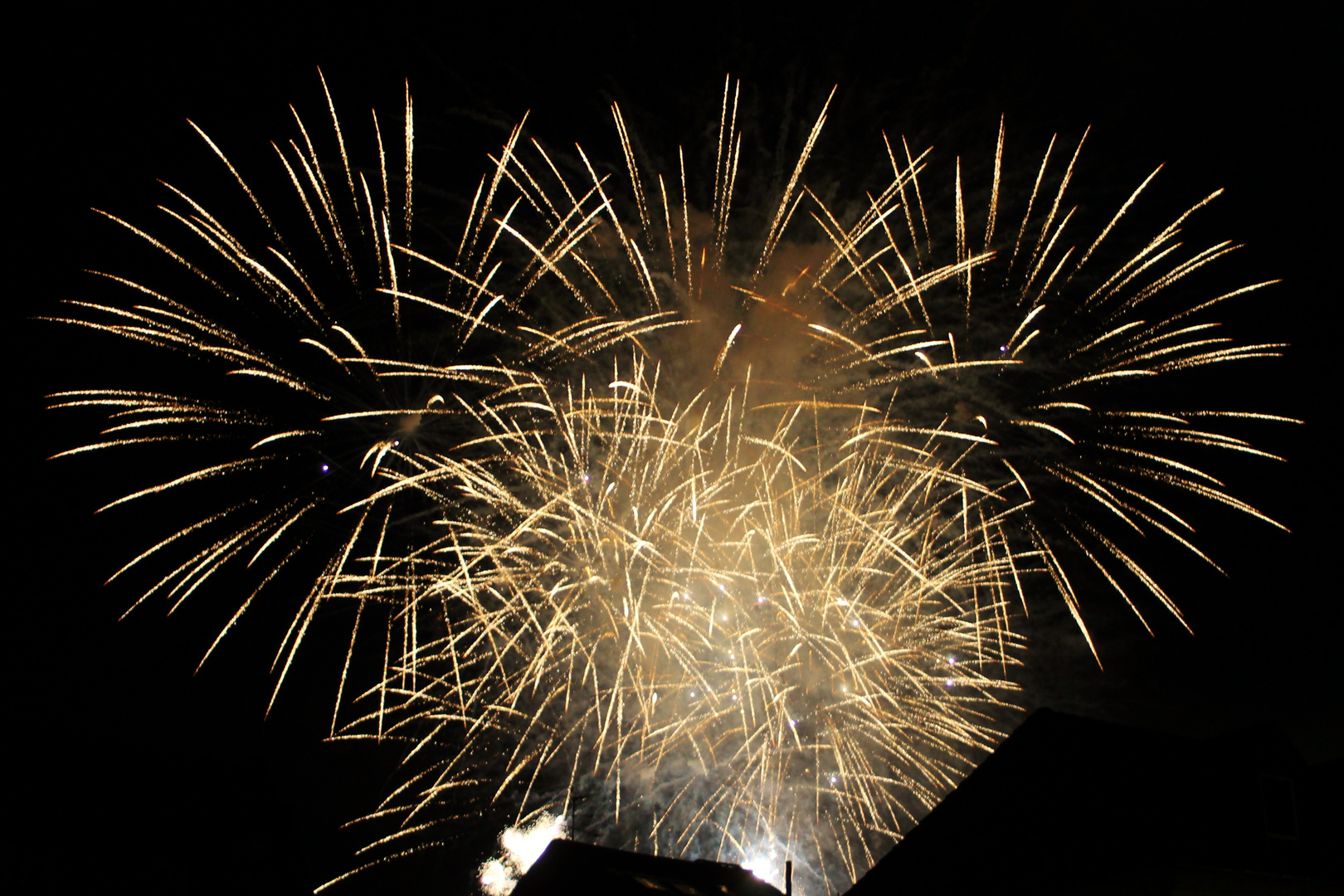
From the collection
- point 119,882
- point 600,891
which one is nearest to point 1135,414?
point 600,891

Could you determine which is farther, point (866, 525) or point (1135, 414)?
point (866, 525)

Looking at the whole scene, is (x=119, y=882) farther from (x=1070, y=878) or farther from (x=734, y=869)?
(x=1070, y=878)

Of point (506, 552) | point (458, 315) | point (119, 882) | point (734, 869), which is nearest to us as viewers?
point (119, 882)

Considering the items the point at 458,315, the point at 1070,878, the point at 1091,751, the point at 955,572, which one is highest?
the point at 458,315

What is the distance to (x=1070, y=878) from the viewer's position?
15.7 metres

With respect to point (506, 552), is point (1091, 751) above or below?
below

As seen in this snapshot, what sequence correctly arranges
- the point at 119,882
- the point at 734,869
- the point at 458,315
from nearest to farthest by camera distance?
1. the point at 119,882
2. the point at 458,315
3. the point at 734,869

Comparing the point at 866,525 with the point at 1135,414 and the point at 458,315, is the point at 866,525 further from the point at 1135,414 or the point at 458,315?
the point at 458,315

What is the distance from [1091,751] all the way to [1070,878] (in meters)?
2.19

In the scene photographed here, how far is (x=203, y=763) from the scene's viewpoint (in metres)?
16.9

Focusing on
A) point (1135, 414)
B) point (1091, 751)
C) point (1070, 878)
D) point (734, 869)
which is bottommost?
point (734, 869)

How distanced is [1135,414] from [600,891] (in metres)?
13.5

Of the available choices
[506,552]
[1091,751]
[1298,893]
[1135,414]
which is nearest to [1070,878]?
[1091,751]

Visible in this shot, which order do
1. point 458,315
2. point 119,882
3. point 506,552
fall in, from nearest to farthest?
point 119,882 → point 458,315 → point 506,552
